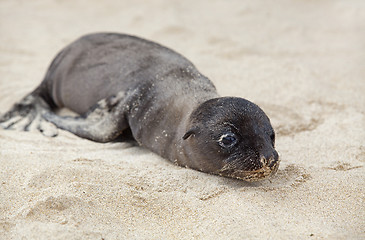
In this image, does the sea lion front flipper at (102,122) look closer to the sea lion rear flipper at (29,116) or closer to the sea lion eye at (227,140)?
the sea lion rear flipper at (29,116)

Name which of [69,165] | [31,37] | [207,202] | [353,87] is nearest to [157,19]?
[31,37]

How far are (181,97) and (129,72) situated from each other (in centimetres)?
76

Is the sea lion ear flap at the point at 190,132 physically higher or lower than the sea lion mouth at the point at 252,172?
higher

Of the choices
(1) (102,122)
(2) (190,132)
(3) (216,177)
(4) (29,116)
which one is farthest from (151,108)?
(4) (29,116)

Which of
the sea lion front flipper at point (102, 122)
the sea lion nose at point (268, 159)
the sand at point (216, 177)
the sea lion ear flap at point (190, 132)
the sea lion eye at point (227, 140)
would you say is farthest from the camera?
the sea lion front flipper at point (102, 122)

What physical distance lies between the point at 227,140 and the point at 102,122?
56.8 inches

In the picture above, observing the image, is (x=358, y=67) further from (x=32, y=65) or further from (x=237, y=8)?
(x=32, y=65)

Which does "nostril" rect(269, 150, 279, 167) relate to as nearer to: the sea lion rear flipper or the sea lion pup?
the sea lion pup

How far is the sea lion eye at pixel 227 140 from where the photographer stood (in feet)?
10.6

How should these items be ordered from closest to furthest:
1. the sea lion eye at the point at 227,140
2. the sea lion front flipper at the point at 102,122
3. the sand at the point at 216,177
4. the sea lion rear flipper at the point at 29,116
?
the sand at the point at 216,177
the sea lion eye at the point at 227,140
the sea lion front flipper at the point at 102,122
the sea lion rear flipper at the point at 29,116

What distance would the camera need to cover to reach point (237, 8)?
26.1 feet

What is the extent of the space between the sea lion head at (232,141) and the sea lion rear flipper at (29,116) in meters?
1.61

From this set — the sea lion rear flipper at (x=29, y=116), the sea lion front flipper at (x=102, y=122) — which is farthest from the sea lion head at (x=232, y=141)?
the sea lion rear flipper at (x=29, y=116)

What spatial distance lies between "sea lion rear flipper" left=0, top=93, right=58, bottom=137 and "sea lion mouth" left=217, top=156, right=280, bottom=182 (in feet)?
6.13
